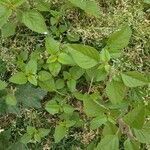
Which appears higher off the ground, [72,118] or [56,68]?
[56,68]

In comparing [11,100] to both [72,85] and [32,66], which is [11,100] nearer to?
[32,66]

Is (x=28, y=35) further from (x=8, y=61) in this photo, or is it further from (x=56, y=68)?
(x=56, y=68)

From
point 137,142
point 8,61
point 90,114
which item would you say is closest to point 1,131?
point 8,61

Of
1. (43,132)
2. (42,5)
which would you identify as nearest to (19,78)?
(43,132)

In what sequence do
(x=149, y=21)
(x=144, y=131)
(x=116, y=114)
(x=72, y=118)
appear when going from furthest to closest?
1. (x=149, y=21)
2. (x=72, y=118)
3. (x=116, y=114)
4. (x=144, y=131)

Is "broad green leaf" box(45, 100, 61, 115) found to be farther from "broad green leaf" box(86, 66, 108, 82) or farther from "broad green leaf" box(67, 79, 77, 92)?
"broad green leaf" box(86, 66, 108, 82)

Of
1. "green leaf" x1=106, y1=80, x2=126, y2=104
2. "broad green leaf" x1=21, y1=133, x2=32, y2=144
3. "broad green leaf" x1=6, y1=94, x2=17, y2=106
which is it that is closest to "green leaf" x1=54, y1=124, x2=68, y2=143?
"broad green leaf" x1=21, y1=133, x2=32, y2=144

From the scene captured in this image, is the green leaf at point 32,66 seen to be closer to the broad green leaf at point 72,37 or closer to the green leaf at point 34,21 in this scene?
the green leaf at point 34,21
